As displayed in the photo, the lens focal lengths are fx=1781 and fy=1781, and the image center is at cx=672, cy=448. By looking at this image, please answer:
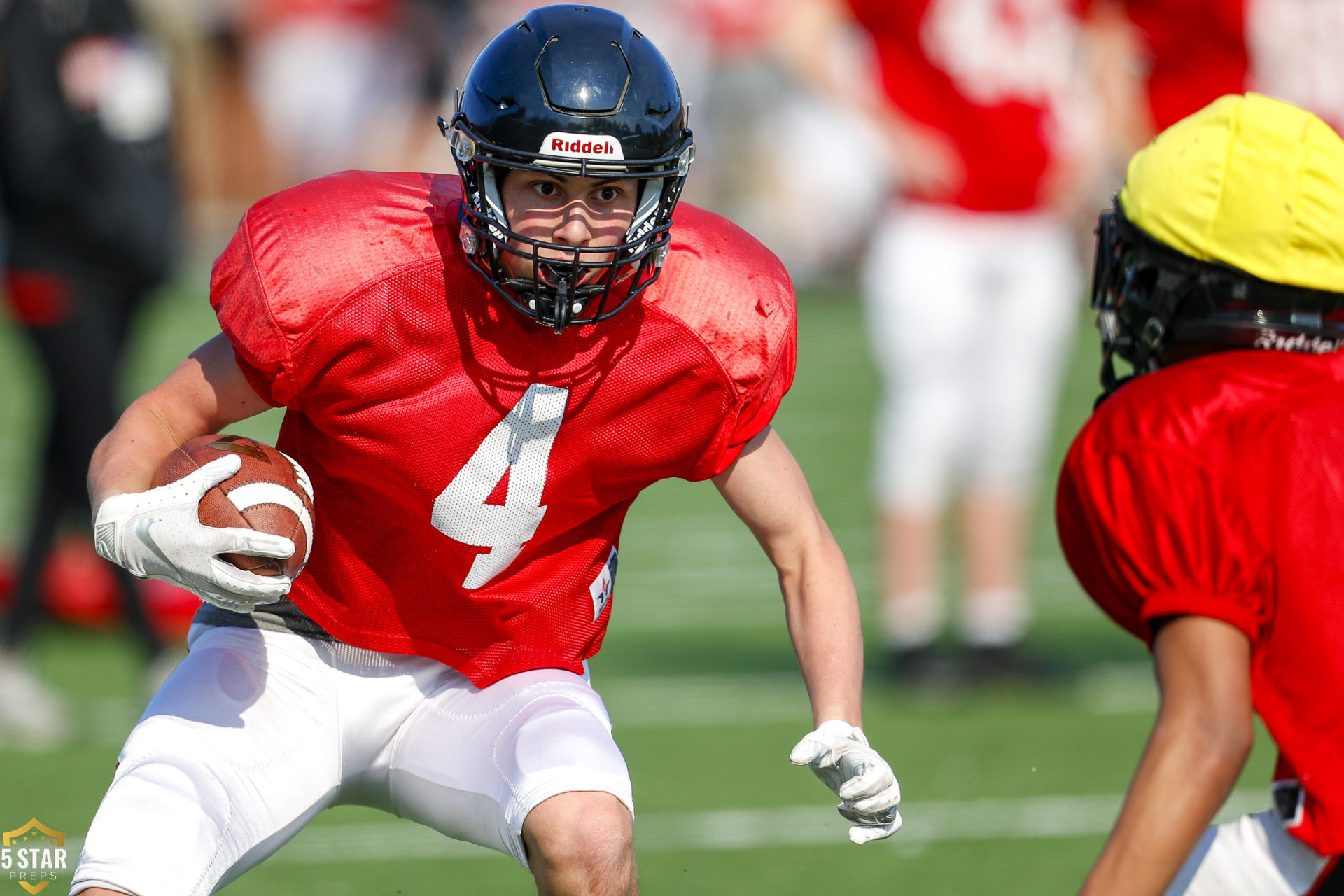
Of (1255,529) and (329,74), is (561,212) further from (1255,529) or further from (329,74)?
(329,74)

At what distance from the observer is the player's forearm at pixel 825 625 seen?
285 centimetres

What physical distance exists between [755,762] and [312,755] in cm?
220

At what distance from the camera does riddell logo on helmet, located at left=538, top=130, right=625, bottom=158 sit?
105 inches

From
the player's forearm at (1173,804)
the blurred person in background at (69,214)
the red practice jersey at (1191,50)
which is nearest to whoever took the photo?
the player's forearm at (1173,804)

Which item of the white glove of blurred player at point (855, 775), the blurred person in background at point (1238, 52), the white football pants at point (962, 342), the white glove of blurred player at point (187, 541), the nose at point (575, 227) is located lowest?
the white football pants at point (962, 342)

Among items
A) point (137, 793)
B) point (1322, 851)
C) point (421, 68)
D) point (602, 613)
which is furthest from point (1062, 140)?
point (421, 68)

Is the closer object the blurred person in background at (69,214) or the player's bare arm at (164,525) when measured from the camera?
the player's bare arm at (164,525)

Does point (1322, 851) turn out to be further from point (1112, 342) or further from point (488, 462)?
point (488, 462)

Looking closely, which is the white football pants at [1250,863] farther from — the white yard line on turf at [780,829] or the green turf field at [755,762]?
the white yard line on turf at [780,829]

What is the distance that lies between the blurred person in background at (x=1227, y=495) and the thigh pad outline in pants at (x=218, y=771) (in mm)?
1224

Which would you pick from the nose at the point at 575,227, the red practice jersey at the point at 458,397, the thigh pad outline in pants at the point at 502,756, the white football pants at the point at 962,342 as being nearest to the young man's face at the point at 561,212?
the nose at the point at 575,227

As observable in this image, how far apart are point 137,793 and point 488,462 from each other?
0.72 meters

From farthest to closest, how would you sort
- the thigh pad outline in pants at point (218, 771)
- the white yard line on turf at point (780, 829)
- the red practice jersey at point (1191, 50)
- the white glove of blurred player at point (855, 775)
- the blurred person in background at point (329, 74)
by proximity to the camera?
the blurred person in background at point (329, 74) → the red practice jersey at point (1191, 50) → the white yard line on turf at point (780, 829) → the white glove of blurred player at point (855, 775) → the thigh pad outline in pants at point (218, 771)

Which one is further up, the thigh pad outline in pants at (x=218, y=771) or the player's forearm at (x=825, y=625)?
the player's forearm at (x=825, y=625)
